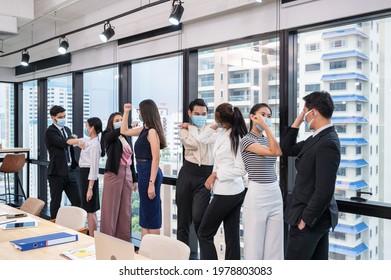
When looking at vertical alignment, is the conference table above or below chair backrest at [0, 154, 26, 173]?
below

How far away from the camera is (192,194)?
3492 millimetres

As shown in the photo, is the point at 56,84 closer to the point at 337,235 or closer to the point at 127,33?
the point at 127,33

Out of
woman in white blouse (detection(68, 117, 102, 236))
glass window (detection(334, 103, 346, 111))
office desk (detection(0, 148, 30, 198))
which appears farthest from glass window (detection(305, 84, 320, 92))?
office desk (detection(0, 148, 30, 198))

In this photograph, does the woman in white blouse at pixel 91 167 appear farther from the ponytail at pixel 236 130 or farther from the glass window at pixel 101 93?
the ponytail at pixel 236 130

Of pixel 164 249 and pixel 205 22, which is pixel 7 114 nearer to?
pixel 205 22

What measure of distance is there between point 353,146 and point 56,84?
217 inches

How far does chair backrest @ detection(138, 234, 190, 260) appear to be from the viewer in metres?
2.10

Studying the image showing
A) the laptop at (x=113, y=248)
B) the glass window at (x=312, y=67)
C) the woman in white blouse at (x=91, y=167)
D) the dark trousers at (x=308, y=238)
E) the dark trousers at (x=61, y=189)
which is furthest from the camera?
the dark trousers at (x=61, y=189)

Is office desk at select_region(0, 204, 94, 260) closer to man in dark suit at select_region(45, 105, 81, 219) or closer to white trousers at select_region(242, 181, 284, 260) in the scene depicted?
white trousers at select_region(242, 181, 284, 260)

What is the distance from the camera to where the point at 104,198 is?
161 inches

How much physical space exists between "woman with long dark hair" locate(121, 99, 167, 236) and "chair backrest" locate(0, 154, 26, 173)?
3565mm

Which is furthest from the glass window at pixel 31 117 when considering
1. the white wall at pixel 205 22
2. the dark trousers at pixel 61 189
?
the dark trousers at pixel 61 189

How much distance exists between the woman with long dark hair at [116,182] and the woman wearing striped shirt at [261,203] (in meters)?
1.60

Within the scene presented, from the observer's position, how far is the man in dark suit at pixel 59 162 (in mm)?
4789
